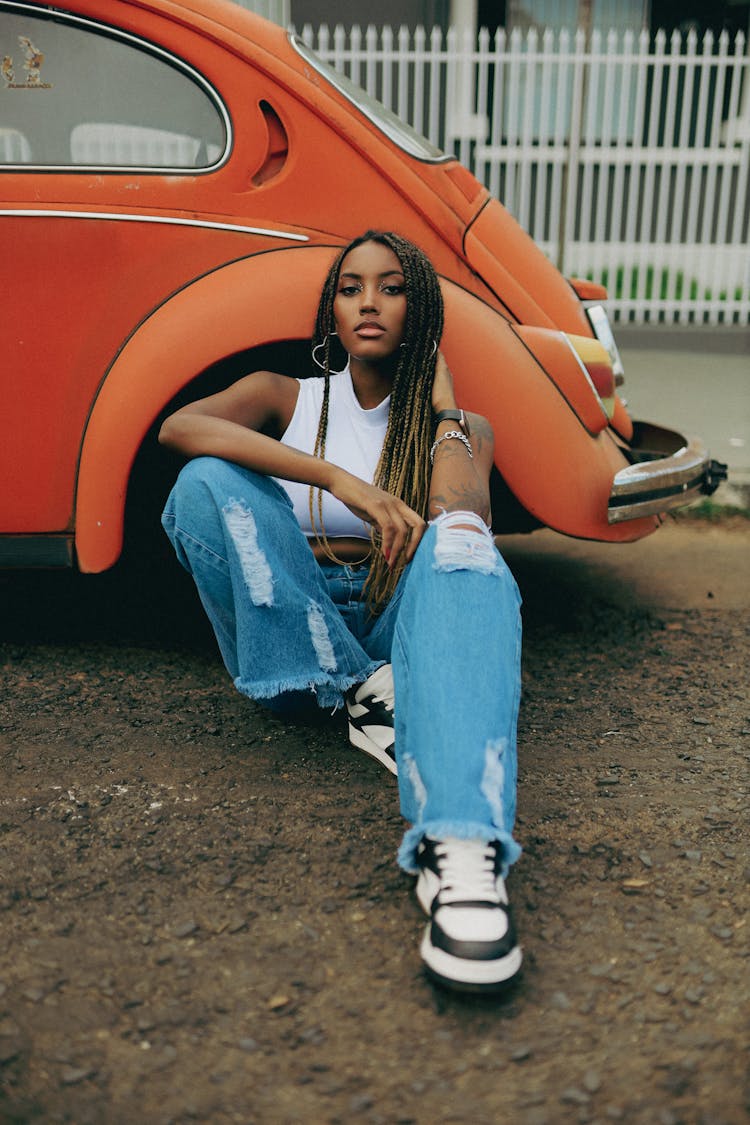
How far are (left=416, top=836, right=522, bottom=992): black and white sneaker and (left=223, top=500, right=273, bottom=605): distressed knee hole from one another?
2.30 ft

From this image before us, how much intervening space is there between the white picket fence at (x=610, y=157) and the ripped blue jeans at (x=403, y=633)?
6.57 meters

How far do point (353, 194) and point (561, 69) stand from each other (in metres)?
6.04

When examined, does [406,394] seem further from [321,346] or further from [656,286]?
[656,286]

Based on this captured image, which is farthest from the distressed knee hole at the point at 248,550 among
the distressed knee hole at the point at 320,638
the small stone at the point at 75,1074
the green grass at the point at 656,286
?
the green grass at the point at 656,286

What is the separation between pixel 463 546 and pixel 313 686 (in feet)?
2.00

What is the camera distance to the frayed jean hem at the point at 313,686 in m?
2.41

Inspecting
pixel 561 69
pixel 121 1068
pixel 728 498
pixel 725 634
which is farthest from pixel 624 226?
pixel 121 1068

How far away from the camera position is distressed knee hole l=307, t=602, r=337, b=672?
240 cm

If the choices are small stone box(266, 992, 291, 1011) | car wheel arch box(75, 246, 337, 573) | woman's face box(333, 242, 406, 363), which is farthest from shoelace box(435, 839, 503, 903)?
car wheel arch box(75, 246, 337, 573)

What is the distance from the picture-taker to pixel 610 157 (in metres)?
8.91

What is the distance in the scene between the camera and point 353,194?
2.93 metres

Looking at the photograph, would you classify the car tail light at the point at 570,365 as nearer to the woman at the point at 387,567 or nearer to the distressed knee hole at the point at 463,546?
the woman at the point at 387,567

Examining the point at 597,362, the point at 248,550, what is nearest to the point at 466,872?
the point at 248,550

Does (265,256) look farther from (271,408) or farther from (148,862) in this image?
(148,862)
